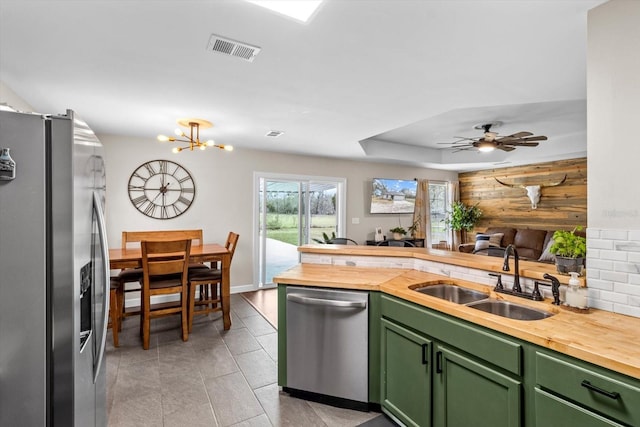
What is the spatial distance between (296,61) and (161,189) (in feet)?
10.4

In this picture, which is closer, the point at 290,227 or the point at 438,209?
the point at 290,227

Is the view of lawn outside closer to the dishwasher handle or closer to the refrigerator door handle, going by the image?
the dishwasher handle

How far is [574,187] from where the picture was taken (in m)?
5.48

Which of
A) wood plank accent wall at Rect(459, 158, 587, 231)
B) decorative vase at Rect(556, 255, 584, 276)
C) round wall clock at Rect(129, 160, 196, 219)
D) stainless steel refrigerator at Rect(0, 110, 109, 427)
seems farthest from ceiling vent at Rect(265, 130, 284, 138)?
wood plank accent wall at Rect(459, 158, 587, 231)

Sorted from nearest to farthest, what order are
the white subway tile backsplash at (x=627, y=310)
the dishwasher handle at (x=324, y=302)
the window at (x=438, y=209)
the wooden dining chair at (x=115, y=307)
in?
1. the white subway tile backsplash at (x=627, y=310)
2. the dishwasher handle at (x=324, y=302)
3. the wooden dining chair at (x=115, y=307)
4. the window at (x=438, y=209)

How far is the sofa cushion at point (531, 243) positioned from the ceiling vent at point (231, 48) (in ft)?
19.0

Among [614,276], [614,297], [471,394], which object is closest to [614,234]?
[614,276]

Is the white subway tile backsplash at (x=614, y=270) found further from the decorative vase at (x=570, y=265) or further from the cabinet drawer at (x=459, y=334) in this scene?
the cabinet drawer at (x=459, y=334)

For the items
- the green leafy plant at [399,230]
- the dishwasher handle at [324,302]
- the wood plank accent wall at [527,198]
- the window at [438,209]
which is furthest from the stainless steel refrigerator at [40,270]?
the window at [438,209]

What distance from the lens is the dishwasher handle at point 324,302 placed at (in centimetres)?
202

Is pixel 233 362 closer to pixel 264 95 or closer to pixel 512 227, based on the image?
pixel 264 95

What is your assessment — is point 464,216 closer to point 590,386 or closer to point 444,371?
point 444,371

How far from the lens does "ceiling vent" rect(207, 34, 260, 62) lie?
186 centimetres

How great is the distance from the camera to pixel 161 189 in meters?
4.40
